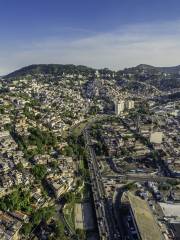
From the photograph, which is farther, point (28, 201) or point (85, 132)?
point (85, 132)

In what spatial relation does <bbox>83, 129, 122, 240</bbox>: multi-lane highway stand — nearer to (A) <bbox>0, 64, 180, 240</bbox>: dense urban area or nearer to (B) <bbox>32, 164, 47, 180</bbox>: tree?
(A) <bbox>0, 64, 180, 240</bbox>: dense urban area

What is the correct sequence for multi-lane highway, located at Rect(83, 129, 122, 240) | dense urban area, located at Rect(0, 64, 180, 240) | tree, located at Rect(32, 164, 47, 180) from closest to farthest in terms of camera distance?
1. multi-lane highway, located at Rect(83, 129, 122, 240)
2. dense urban area, located at Rect(0, 64, 180, 240)
3. tree, located at Rect(32, 164, 47, 180)

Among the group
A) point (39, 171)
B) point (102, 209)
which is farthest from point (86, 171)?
point (102, 209)

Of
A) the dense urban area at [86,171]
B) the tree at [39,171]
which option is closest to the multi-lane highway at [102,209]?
the dense urban area at [86,171]

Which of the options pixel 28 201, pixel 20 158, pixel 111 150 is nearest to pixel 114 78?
pixel 111 150

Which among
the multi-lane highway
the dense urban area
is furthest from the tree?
the multi-lane highway

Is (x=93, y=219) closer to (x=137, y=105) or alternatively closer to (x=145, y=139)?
(x=145, y=139)
